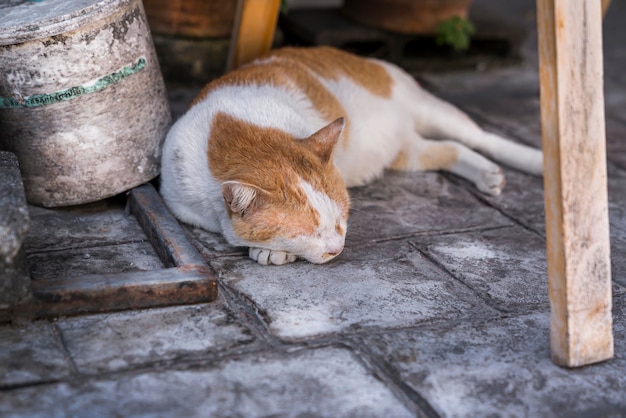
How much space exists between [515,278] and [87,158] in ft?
5.47

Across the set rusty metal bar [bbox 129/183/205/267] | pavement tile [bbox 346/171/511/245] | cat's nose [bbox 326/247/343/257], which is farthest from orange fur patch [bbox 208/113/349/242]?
pavement tile [bbox 346/171/511/245]

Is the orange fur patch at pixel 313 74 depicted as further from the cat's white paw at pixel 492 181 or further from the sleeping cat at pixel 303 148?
the cat's white paw at pixel 492 181

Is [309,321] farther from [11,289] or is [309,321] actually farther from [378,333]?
[11,289]

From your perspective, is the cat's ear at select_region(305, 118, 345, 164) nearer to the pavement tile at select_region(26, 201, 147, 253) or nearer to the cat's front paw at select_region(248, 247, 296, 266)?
the cat's front paw at select_region(248, 247, 296, 266)

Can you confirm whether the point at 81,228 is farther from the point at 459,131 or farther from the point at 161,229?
the point at 459,131

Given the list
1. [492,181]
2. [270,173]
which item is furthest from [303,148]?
[492,181]

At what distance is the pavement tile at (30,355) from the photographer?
221cm

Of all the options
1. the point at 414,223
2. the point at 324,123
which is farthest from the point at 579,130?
the point at 324,123

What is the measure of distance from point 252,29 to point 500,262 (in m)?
1.75

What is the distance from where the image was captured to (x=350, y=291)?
2768 millimetres

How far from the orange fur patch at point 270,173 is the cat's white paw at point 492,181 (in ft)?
2.87

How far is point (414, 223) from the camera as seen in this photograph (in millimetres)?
3355

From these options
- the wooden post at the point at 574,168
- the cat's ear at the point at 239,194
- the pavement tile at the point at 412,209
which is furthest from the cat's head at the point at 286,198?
the wooden post at the point at 574,168

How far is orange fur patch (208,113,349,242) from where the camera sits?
9.07ft
